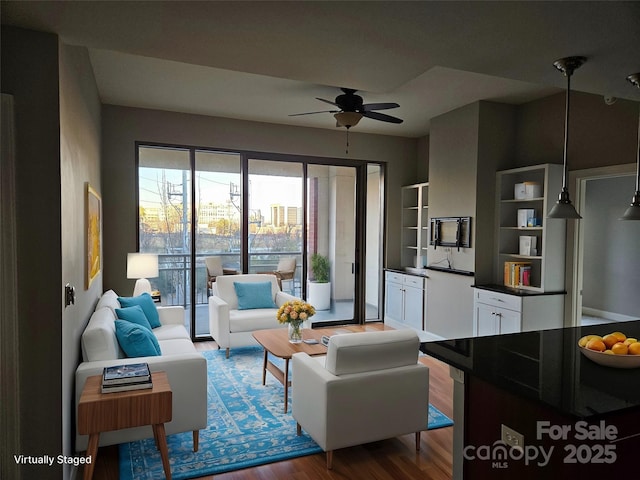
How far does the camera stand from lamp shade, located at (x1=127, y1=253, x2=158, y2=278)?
4.89 metres

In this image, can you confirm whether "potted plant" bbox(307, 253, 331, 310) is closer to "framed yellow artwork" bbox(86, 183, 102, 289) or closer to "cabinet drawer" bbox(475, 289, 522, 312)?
"cabinet drawer" bbox(475, 289, 522, 312)

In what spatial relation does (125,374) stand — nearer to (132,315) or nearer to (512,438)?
(132,315)

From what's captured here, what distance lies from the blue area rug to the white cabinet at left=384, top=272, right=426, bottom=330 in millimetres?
2436

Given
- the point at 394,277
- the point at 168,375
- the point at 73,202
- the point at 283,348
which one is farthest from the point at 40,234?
the point at 394,277

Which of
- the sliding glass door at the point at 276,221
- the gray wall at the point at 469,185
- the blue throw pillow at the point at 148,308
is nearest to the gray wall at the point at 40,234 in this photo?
the blue throw pillow at the point at 148,308

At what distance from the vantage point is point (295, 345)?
3.86 meters

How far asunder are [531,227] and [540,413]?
11.0 feet

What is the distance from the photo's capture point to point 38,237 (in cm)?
231

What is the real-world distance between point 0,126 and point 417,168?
19.0ft

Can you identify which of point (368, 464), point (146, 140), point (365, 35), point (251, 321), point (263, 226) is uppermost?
point (146, 140)

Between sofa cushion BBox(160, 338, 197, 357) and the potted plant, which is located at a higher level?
the potted plant

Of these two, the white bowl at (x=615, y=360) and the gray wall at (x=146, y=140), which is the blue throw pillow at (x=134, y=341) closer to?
the gray wall at (x=146, y=140)

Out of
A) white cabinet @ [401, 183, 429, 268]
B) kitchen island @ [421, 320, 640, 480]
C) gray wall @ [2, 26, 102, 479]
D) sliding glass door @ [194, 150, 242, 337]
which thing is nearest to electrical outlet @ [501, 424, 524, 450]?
kitchen island @ [421, 320, 640, 480]

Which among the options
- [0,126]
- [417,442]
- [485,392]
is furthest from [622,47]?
[0,126]
